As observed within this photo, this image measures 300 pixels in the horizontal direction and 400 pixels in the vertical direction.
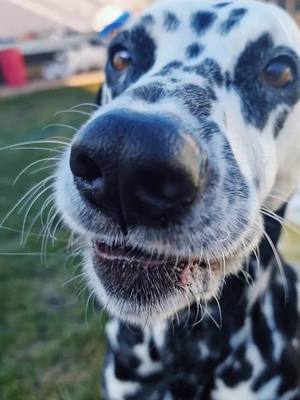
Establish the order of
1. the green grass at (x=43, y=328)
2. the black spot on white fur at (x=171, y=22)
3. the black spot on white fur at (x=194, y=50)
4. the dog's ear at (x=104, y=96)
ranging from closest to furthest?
the black spot on white fur at (x=194, y=50)
the black spot on white fur at (x=171, y=22)
the dog's ear at (x=104, y=96)
the green grass at (x=43, y=328)

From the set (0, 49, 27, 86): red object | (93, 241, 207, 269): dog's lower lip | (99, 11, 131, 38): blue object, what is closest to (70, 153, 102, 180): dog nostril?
(93, 241, 207, 269): dog's lower lip

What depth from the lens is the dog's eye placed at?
1.78 m

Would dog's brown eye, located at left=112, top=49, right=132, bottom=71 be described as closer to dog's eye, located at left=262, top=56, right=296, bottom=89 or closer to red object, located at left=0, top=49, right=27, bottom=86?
dog's eye, located at left=262, top=56, right=296, bottom=89

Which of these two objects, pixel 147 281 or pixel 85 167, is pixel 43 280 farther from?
pixel 85 167

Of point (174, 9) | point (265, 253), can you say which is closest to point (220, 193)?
point (265, 253)

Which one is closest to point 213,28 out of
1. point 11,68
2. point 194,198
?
point 194,198

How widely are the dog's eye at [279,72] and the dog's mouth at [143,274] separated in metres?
0.66

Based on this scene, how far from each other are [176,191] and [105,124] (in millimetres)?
202

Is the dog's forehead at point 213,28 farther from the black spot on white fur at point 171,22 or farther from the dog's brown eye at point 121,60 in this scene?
the dog's brown eye at point 121,60

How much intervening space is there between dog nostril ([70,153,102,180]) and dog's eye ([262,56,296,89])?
806mm

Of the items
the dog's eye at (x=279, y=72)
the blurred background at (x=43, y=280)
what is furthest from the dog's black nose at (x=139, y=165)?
the dog's eye at (x=279, y=72)

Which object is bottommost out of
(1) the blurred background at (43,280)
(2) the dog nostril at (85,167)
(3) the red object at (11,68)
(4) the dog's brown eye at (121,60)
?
(3) the red object at (11,68)

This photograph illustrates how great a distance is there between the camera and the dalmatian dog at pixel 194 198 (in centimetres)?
116

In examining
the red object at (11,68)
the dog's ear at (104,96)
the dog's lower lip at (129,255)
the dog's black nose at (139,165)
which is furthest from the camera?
the red object at (11,68)
